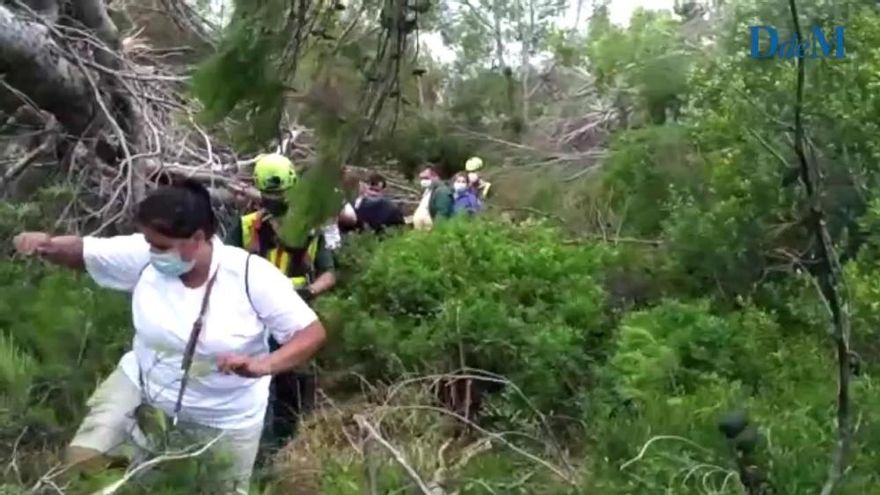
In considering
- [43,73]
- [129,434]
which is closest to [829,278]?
[129,434]

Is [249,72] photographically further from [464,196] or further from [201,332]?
[464,196]

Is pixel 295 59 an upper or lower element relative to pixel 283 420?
upper

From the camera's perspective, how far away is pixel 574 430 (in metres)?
5.62

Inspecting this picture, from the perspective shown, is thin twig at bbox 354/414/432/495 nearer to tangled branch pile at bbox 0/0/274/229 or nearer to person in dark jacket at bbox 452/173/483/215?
tangled branch pile at bbox 0/0/274/229

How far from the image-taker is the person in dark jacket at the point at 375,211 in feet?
29.4

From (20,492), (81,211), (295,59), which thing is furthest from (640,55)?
(20,492)

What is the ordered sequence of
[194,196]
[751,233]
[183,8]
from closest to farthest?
[194,196] < [751,233] < [183,8]

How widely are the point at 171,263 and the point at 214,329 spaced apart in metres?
0.23

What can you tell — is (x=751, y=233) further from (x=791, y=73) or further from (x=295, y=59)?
Result: (x=295, y=59)

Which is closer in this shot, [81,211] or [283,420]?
[283,420]

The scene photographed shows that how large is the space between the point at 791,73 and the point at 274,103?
3.85m

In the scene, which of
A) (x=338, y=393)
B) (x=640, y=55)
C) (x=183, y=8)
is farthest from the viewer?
(x=640, y=55)

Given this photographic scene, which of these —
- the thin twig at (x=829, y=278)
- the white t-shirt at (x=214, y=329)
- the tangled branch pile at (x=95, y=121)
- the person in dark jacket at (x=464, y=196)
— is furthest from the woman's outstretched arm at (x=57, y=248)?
the person in dark jacket at (x=464, y=196)

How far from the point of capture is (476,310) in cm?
673
